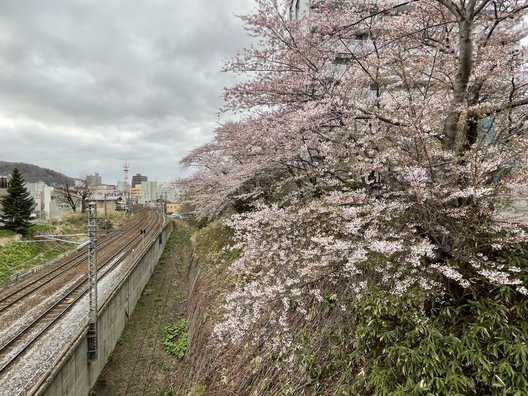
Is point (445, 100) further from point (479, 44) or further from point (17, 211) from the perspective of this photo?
point (17, 211)

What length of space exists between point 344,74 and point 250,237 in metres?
4.30

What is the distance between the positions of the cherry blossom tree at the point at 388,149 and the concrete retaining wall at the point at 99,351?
4.51m

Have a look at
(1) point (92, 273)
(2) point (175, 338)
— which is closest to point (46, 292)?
(1) point (92, 273)

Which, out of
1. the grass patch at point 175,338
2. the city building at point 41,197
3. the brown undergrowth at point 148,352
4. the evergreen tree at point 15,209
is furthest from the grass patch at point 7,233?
the grass patch at point 175,338

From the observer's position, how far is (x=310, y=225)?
18.3 feet

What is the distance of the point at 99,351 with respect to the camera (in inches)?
424

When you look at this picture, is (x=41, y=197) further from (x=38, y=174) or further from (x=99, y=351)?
(x=99, y=351)

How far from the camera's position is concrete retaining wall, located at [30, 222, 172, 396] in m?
7.82

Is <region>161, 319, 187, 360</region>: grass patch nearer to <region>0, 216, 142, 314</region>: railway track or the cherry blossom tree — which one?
the cherry blossom tree

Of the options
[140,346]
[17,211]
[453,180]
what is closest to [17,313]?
[140,346]

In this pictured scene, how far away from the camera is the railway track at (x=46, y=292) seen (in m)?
10.1

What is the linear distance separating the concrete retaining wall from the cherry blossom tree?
451 centimetres

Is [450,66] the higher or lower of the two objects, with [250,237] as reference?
higher

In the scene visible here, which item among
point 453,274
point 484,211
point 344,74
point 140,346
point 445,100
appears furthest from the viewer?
point 140,346
